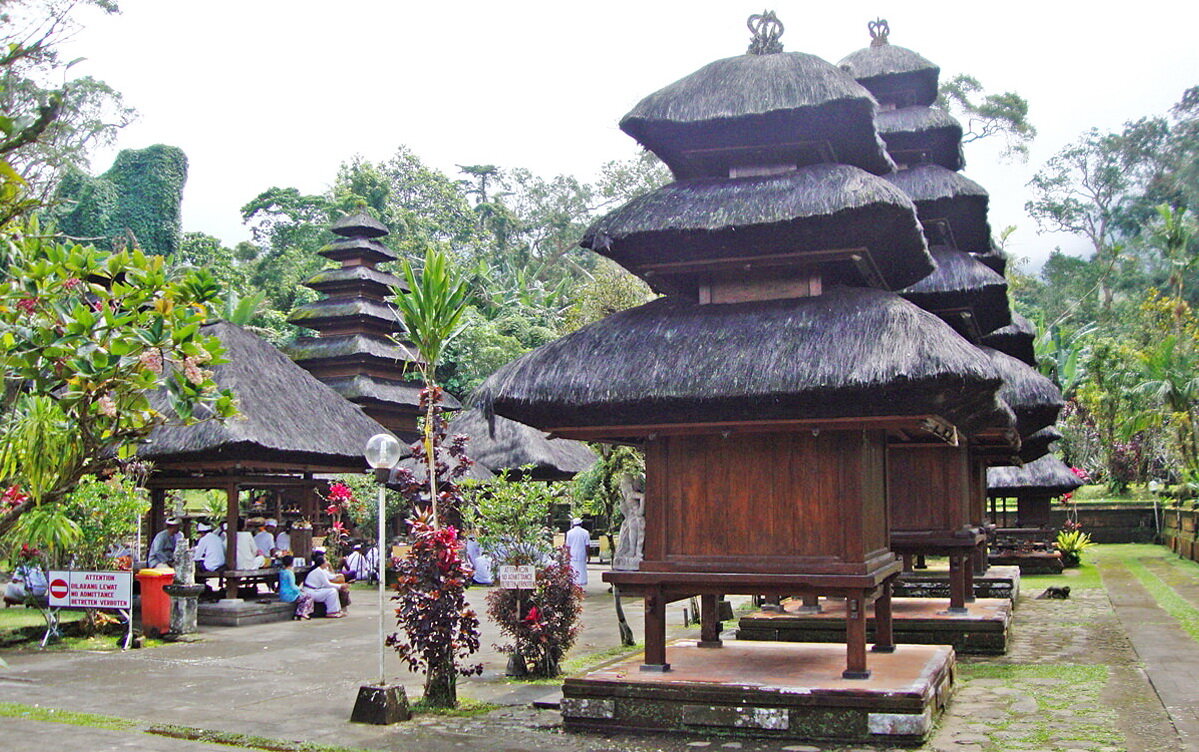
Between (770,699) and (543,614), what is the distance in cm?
345

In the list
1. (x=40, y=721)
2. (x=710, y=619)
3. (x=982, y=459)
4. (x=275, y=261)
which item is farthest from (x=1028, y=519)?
(x=275, y=261)

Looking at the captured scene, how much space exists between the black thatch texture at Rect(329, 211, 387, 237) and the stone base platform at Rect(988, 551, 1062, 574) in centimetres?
2021

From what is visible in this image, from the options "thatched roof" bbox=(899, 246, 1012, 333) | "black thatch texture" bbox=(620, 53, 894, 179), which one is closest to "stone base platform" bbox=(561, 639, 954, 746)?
"black thatch texture" bbox=(620, 53, 894, 179)

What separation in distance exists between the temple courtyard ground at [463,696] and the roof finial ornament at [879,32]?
9.77m

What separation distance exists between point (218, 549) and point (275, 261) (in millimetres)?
30981

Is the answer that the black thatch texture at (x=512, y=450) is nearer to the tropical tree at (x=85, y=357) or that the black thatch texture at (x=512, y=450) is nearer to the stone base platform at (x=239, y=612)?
the stone base platform at (x=239, y=612)

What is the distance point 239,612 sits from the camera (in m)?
16.6

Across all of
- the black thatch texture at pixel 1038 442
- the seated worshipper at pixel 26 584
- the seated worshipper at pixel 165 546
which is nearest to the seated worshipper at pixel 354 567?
the seated worshipper at pixel 165 546

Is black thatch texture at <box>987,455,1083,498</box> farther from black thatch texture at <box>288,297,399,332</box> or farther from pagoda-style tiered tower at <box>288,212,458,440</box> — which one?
black thatch texture at <box>288,297,399,332</box>

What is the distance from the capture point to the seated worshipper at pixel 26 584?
1493cm

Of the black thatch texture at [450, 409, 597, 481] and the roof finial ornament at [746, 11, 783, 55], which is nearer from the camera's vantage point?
the roof finial ornament at [746, 11, 783, 55]

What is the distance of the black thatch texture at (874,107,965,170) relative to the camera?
1666cm

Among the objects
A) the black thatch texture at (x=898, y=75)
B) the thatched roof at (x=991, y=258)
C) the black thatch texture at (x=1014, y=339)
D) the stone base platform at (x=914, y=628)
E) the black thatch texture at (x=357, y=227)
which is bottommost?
the stone base platform at (x=914, y=628)

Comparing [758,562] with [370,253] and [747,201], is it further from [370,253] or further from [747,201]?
[370,253]
